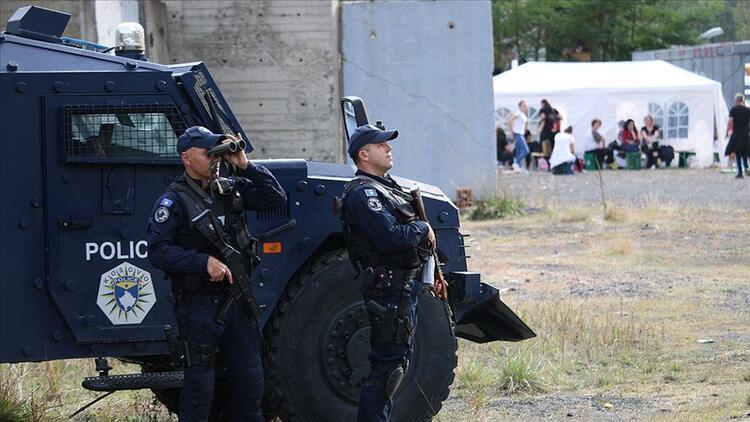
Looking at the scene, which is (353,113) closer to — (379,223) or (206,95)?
(206,95)

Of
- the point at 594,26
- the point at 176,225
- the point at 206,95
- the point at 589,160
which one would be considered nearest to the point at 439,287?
the point at 176,225

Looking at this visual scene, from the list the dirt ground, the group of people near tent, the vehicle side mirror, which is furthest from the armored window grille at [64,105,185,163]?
the group of people near tent

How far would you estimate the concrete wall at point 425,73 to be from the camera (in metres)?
18.6

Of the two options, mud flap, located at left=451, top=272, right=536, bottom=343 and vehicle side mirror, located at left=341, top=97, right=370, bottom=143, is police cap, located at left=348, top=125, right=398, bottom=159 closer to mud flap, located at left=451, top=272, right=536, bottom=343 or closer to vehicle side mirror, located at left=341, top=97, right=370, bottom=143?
vehicle side mirror, located at left=341, top=97, right=370, bottom=143

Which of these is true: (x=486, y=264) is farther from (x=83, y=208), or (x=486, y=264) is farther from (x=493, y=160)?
(x=83, y=208)

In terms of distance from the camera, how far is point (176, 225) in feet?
18.6

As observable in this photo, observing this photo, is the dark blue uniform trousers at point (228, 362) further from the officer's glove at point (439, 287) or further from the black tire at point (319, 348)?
the officer's glove at point (439, 287)

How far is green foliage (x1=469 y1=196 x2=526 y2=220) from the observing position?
61.3 ft

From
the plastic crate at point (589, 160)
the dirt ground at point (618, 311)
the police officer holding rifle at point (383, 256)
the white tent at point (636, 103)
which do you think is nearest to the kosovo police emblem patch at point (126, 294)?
the police officer holding rifle at point (383, 256)

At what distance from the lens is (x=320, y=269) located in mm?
6637

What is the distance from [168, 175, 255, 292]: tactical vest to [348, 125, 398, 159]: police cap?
0.63 meters

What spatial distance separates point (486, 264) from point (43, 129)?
8.47m

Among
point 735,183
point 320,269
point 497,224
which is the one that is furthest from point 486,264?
point 735,183

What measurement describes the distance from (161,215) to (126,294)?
88 centimetres
